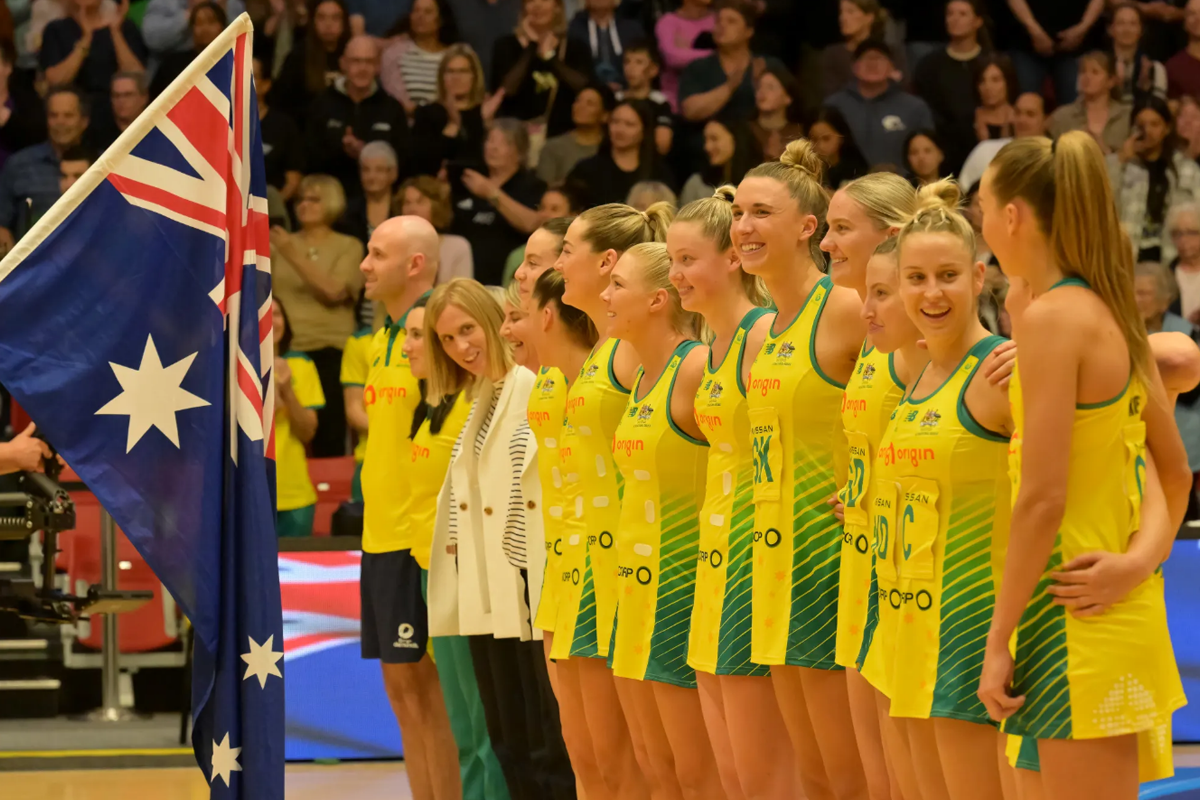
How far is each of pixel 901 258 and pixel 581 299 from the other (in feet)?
5.61

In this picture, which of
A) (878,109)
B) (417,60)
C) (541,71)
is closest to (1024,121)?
(878,109)

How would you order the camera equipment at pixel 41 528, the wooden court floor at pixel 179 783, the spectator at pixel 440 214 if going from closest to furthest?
the camera equipment at pixel 41 528, the wooden court floor at pixel 179 783, the spectator at pixel 440 214

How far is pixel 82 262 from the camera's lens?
10.0 ft

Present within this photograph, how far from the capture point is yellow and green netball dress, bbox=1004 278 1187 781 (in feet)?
8.99

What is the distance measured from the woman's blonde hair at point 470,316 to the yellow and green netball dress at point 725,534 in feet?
5.60

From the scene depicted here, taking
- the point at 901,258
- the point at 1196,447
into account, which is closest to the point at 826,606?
the point at 901,258

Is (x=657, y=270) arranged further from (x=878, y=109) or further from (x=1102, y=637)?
(x=878, y=109)

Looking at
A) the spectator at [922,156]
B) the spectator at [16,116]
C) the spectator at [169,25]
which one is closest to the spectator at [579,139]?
the spectator at [922,156]

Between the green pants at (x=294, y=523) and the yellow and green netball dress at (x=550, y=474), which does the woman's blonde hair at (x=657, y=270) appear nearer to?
the yellow and green netball dress at (x=550, y=474)

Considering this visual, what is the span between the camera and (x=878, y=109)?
9.77 metres

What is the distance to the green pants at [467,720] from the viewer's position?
227 inches

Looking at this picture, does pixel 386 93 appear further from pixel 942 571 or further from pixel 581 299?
pixel 942 571

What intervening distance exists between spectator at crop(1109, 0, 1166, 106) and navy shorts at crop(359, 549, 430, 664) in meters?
6.08

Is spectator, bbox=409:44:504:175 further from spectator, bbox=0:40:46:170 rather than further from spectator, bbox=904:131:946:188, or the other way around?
spectator, bbox=904:131:946:188
